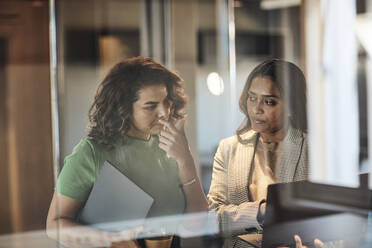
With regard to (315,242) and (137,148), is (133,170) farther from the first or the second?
(315,242)

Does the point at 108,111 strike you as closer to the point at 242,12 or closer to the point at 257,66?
the point at 257,66

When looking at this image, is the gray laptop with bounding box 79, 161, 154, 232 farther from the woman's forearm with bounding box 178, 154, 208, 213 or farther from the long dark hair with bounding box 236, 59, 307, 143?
the long dark hair with bounding box 236, 59, 307, 143

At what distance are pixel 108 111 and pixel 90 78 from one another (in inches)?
7.8

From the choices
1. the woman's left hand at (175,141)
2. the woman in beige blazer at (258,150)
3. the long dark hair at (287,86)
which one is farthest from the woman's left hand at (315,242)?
the woman's left hand at (175,141)

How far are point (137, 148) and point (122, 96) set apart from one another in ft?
0.44

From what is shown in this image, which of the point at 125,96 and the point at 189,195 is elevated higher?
the point at 125,96

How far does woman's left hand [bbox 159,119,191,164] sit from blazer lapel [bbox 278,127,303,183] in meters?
0.28

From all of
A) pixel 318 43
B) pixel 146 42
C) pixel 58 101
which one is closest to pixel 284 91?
pixel 318 43

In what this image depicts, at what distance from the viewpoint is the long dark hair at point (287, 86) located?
1.14 metres

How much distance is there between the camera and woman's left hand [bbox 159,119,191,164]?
Result: 1.06 m

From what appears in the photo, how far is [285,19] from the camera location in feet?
4.13

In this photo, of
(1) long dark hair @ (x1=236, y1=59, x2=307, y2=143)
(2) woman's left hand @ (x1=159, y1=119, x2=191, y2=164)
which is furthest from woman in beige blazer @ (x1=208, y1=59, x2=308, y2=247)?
(2) woman's left hand @ (x1=159, y1=119, x2=191, y2=164)

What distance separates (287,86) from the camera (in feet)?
3.87

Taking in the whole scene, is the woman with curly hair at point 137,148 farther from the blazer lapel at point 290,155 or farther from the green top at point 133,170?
the blazer lapel at point 290,155
